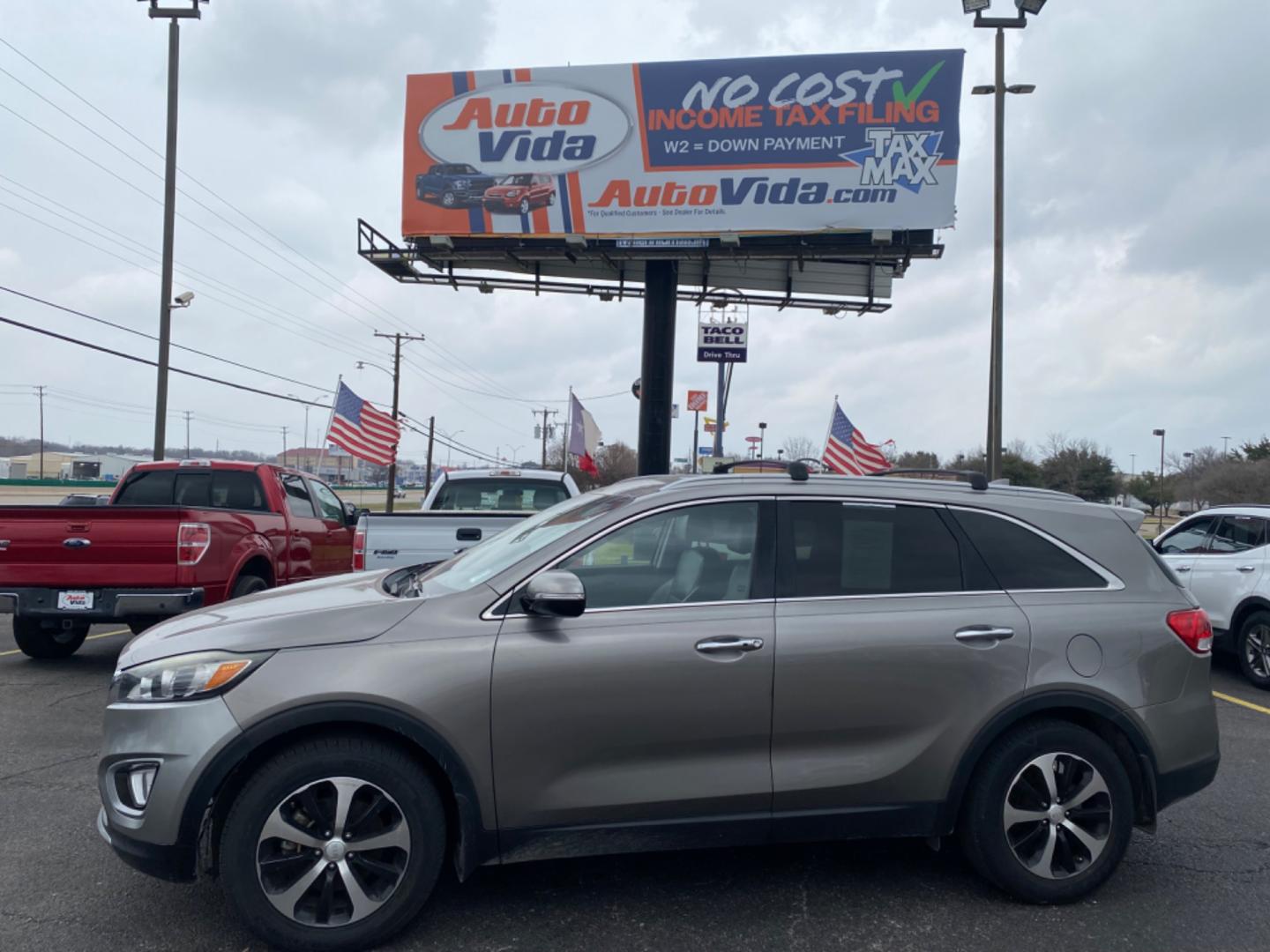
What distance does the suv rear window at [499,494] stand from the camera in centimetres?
1026

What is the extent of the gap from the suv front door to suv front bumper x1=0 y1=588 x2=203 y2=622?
5.15 meters

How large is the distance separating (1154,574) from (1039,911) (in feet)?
5.08

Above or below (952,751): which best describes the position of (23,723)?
below

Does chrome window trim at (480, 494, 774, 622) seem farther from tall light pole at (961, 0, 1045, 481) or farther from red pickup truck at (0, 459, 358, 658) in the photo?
tall light pole at (961, 0, 1045, 481)

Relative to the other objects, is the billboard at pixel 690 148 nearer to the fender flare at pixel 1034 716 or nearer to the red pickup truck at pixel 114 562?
the red pickup truck at pixel 114 562

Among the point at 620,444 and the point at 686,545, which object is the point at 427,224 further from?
the point at 620,444

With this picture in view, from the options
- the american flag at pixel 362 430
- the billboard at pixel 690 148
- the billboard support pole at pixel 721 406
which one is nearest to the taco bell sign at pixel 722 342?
the billboard support pole at pixel 721 406

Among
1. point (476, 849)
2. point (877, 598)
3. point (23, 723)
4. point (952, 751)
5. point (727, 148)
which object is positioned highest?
point (727, 148)

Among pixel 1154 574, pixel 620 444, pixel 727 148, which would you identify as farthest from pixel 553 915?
pixel 620 444

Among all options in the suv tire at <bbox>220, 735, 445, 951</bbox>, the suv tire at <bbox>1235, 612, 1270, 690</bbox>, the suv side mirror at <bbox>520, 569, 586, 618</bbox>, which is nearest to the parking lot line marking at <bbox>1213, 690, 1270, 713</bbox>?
the suv tire at <bbox>1235, 612, 1270, 690</bbox>

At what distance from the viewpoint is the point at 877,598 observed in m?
3.97

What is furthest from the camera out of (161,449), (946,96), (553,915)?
(161,449)

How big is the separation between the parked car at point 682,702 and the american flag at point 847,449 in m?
20.7

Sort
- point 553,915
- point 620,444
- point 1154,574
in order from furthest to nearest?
point 620,444
point 1154,574
point 553,915
